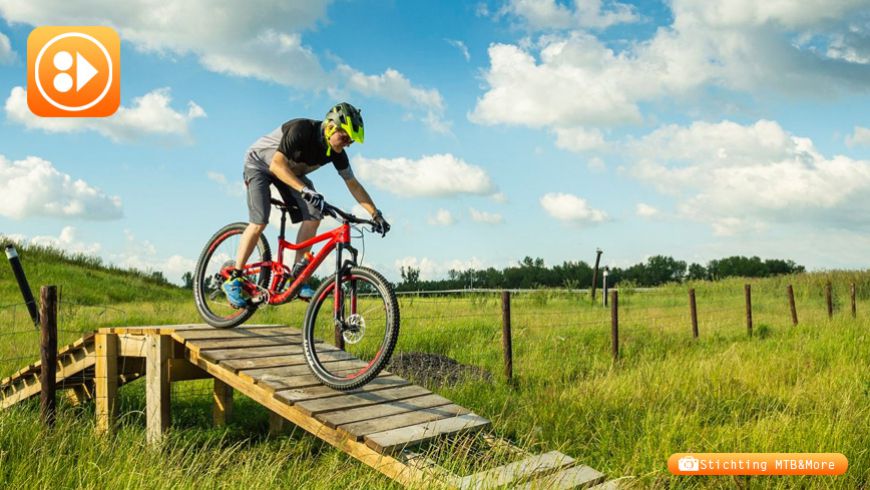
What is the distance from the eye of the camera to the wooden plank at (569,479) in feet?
14.8

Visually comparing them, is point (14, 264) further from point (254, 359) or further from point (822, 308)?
point (822, 308)

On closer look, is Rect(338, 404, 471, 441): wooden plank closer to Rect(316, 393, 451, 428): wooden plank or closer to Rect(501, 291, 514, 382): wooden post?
Rect(316, 393, 451, 428): wooden plank

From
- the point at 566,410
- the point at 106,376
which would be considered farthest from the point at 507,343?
the point at 106,376

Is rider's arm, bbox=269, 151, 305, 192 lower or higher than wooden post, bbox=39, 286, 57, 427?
higher

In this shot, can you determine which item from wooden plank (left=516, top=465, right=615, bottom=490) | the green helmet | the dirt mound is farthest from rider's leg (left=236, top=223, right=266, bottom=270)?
wooden plank (left=516, top=465, right=615, bottom=490)

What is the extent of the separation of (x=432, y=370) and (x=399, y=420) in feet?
12.4

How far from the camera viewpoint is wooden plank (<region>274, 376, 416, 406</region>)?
5.44m

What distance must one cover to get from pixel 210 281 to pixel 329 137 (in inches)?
103

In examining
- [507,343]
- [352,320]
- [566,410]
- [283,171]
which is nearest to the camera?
[352,320]

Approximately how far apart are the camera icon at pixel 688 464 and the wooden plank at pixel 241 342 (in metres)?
3.80

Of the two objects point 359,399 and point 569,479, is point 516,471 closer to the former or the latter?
point 569,479

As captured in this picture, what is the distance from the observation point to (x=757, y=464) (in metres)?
5.20

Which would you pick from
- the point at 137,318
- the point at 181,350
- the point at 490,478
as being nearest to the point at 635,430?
the point at 490,478

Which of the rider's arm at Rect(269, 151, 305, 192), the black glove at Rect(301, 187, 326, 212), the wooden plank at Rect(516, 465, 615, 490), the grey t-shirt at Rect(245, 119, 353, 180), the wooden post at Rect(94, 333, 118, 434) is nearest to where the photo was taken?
Answer: the wooden plank at Rect(516, 465, 615, 490)
